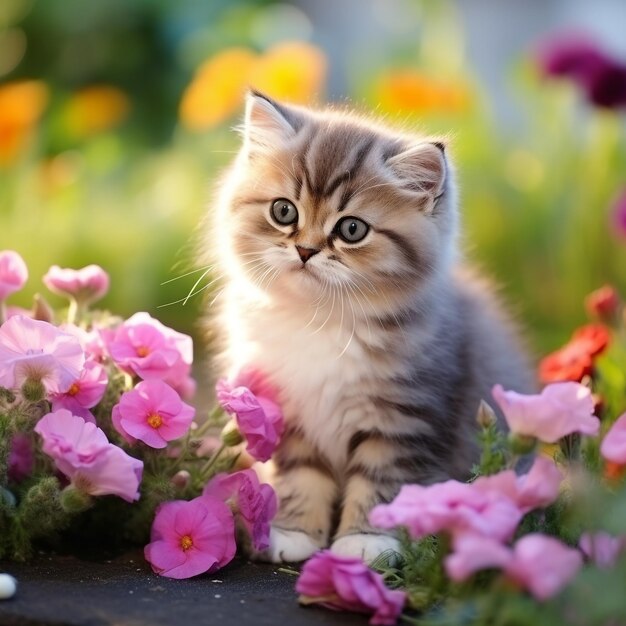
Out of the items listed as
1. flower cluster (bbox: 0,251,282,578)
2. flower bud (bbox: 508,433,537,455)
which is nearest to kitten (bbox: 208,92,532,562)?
flower cluster (bbox: 0,251,282,578)

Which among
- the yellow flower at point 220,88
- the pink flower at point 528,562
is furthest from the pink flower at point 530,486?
the yellow flower at point 220,88

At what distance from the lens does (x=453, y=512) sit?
1.22 metres

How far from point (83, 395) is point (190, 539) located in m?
0.28

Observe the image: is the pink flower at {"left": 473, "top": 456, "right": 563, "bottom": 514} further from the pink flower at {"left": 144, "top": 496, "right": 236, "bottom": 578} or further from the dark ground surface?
the pink flower at {"left": 144, "top": 496, "right": 236, "bottom": 578}

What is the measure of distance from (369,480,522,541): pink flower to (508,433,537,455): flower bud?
8 cm

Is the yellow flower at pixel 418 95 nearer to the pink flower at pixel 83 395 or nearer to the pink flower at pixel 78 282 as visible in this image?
the pink flower at pixel 78 282

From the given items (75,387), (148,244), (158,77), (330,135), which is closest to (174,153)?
(148,244)

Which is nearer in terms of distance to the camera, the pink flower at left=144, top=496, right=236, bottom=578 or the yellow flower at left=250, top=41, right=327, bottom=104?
the pink flower at left=144, top=496, right=236, bottom=578

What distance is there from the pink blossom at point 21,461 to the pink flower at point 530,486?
0.72 meters

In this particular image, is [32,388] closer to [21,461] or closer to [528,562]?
[21,461]

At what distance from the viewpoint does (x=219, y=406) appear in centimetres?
172

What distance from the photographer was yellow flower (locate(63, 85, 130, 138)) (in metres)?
4.98

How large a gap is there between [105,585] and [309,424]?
1.67ft

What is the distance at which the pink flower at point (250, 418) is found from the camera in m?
1.65
